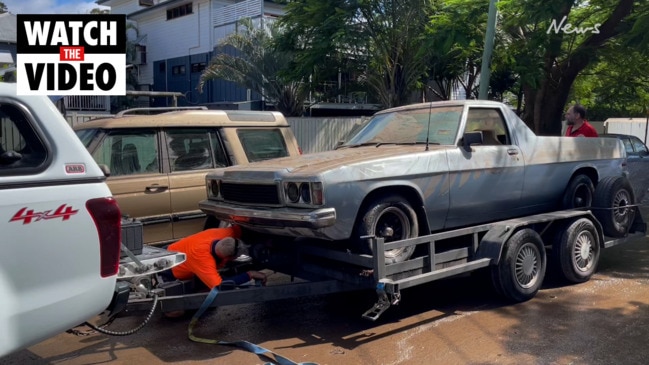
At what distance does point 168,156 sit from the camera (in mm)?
7195

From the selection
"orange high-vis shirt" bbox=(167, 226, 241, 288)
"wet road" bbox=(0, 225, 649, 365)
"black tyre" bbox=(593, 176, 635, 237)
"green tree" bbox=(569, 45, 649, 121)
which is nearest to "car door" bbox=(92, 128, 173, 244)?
"wet road" bbox=(0, 225, 649, 365)

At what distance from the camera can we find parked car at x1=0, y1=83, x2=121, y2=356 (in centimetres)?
318

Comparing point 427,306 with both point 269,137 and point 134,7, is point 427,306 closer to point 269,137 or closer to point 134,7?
point 269,137

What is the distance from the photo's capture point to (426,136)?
21.6 feet

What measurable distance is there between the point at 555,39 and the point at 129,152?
8.78 m

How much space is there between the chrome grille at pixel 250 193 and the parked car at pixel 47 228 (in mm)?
2062

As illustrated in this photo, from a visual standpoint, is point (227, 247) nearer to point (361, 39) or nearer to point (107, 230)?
point (107, 230)

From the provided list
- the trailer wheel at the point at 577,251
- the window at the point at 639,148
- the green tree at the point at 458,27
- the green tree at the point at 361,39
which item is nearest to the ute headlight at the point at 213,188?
the trailer wheel at the point at 577,251

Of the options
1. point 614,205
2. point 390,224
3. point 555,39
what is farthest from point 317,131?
point 390,224

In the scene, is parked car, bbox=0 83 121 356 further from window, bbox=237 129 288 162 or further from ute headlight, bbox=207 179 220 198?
window, bbox=237 129 288 162

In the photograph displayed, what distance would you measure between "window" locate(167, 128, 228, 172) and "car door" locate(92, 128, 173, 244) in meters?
0.19

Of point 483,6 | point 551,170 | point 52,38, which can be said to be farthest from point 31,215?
point 483,6

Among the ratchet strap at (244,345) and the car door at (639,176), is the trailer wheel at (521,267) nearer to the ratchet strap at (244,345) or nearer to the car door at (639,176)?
the ratchet strap at (244,345)

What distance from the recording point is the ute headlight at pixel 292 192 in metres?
Answer: 5.38
